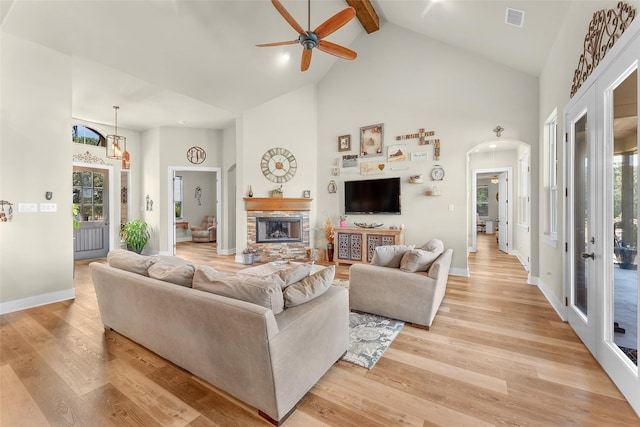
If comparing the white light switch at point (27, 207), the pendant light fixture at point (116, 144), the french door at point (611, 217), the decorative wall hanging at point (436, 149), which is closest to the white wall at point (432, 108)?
the decorative wall hanging at point (436, 149)

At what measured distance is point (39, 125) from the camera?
3.41 metres

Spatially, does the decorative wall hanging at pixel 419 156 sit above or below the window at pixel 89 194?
above

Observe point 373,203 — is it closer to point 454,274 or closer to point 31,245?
point 454,274

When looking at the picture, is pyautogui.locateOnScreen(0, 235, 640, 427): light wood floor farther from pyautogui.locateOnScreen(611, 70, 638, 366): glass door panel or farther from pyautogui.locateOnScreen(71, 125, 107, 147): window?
pyautogui.locateOnScreen(71, 125, 107, 147): window

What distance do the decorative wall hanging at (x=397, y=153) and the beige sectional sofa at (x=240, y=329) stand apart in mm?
3832

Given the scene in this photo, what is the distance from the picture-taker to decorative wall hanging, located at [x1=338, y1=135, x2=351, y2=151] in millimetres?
5863

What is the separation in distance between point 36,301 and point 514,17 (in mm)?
6713

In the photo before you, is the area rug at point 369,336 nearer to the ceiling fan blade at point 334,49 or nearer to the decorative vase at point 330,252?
the decorative vase at point 330,252

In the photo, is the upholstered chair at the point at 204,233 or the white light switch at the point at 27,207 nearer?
the white light switch at the point at 27,207

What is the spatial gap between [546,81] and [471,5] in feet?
4.80

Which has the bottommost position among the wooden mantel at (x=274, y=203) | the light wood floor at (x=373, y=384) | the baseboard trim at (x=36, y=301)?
the light wood floor at (x=373, y=384)

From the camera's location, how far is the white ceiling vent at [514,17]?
3.15m

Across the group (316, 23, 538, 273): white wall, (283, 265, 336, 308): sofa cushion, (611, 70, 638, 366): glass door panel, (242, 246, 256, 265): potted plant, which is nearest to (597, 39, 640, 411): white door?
(611, 70, 638, 366): glass door panel

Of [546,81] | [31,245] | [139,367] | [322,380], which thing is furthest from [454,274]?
[31,245]
